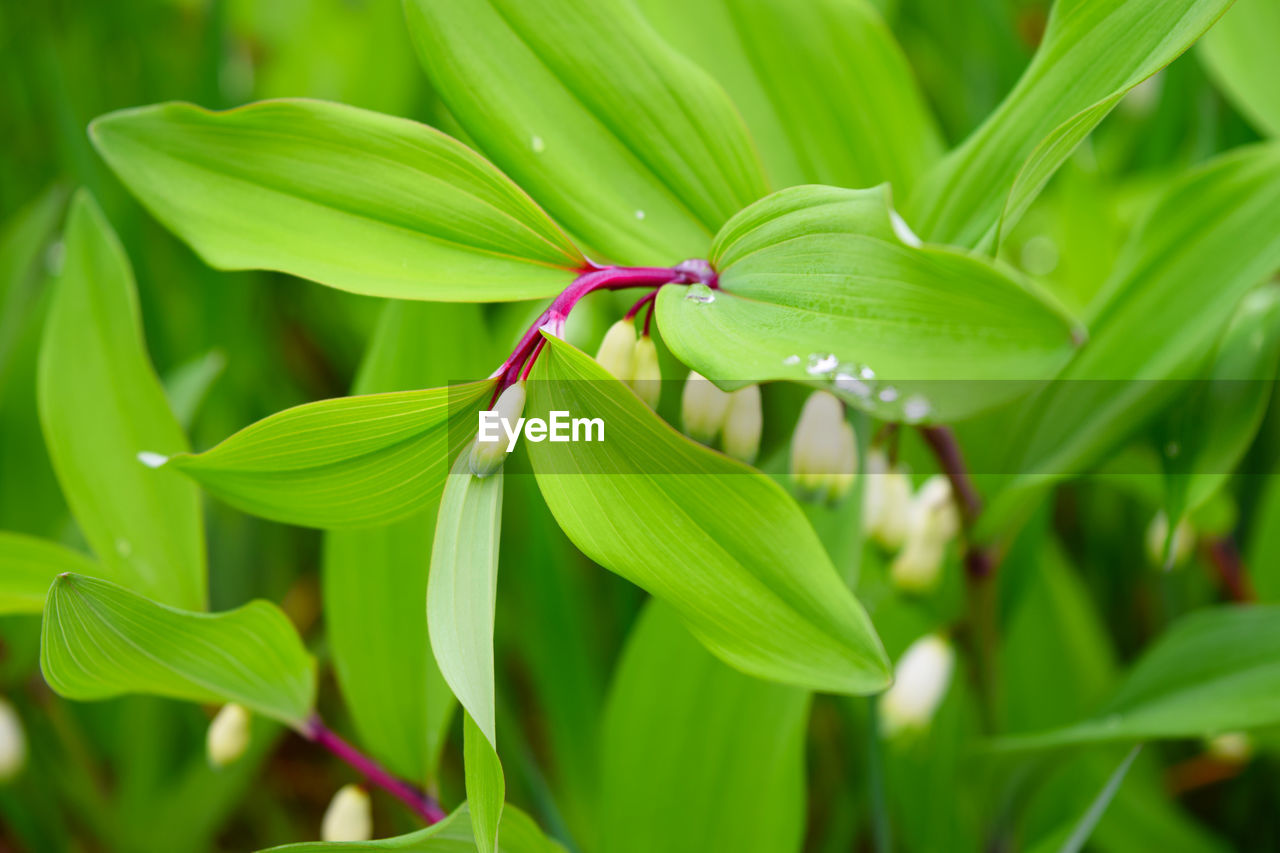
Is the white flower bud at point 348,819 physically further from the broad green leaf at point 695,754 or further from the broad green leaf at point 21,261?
the broad green leaf at point 21,261

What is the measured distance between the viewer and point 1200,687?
550mm

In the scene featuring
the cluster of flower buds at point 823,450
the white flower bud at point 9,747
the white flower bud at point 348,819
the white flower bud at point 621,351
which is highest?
the white flower bud at point 621,351

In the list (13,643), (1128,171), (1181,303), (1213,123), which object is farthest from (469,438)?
(1128,171)

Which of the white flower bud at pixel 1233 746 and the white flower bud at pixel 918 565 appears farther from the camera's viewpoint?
the white flower bud at pixel 1233 746

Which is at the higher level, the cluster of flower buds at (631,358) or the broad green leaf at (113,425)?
the cluster of flower buds at (631,358)

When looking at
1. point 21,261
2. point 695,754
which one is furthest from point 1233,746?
point 21,261

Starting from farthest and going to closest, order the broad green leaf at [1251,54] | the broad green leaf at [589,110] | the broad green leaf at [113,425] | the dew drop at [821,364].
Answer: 1. the broad green leaf at [1251,54]
2. the broad green leaf at [113,425]
3. the broad green leaf at [589,110]
4. the dew drop at [821,364]

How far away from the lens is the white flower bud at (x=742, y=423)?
45 cm

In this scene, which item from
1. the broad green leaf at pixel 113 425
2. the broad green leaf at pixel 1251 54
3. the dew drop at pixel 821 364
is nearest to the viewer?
the dew drop at pixel 821 364

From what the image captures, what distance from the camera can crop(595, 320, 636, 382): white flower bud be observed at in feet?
1.34

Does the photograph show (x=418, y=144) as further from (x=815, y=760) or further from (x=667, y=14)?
(x=815, y=760)

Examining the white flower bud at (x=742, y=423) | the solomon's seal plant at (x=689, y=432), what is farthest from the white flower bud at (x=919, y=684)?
the white flower bud at (x=742, y=423)

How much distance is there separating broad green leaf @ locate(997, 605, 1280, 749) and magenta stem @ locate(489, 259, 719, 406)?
35 cm

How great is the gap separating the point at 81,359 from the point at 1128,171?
1.13 meters
